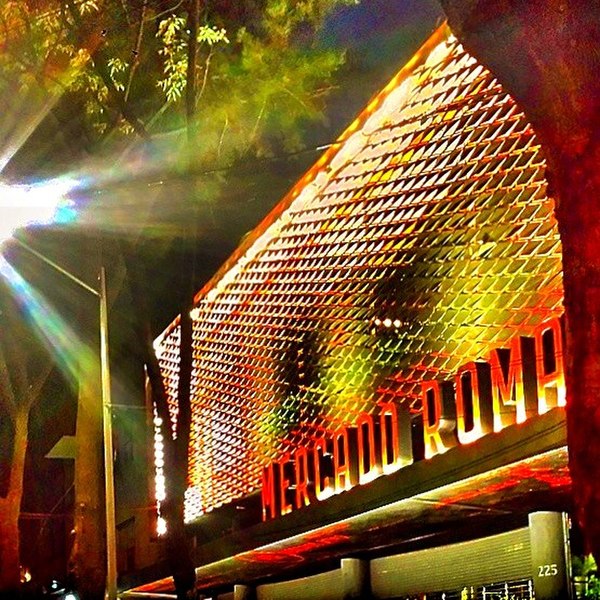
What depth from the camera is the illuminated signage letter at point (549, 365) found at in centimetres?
953

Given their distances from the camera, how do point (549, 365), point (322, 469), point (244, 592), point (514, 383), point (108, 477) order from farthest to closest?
point (244, 592)
point (108, 477)
point (322, 469)
point (514, 383)
point (549, 365)

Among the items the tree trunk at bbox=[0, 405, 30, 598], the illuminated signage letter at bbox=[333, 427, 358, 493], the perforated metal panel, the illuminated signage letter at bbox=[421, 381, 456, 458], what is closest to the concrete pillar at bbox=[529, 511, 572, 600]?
the perforated metal panel

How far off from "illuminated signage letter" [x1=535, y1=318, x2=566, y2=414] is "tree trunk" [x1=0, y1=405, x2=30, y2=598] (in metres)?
16.4

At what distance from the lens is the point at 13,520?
23.8 m

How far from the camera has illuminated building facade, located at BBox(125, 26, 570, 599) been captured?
1125 cm

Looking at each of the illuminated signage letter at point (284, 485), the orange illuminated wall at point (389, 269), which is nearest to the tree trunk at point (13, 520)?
the orange illuminated wall at point (389, 269)

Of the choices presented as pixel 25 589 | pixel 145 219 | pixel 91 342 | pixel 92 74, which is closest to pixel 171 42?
pixel 92 74

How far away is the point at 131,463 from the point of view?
2912 cm

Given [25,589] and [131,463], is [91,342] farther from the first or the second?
[25,589]

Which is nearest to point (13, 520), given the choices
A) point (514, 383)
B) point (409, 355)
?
point (409, 355)

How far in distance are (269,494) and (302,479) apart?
137 centimetres

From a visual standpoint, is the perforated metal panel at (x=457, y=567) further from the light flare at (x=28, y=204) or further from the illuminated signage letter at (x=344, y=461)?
the light flare at (x=28, y=204)

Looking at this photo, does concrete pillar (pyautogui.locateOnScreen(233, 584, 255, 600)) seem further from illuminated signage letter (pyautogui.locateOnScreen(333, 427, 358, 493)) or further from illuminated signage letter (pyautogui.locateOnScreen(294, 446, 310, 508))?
illuminated signage letter (pyautogui.locateOnScreen(333, 427, 358, 493))

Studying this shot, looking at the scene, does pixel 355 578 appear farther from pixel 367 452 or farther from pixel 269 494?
pixel 367 452
